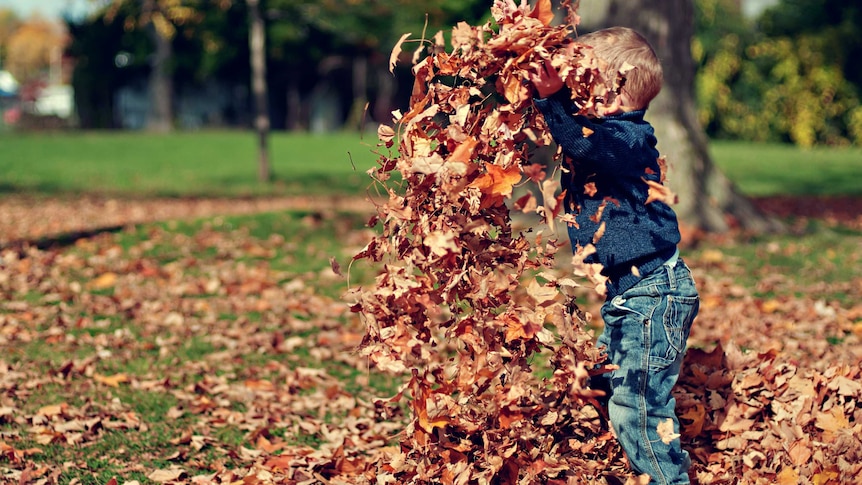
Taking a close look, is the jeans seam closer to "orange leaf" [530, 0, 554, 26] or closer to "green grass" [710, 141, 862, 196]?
"orange leaf" [530, 0, 554, 26]

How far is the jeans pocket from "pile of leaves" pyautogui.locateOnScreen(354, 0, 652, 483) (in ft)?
0.67

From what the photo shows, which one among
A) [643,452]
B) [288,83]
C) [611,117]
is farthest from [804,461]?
[288,83]

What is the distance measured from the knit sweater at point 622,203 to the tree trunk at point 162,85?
40654 millimetres

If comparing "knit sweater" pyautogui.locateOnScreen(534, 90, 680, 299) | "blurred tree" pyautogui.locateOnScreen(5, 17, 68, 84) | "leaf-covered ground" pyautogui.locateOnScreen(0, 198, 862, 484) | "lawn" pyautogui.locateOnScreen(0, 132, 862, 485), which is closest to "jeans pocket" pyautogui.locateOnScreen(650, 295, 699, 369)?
"knit sweater" pyautogui.locateOnScreen(534, 90, 680, 299)

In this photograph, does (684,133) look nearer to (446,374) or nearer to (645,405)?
(446,374)

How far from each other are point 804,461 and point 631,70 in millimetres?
1648

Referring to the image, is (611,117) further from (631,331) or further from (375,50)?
(375,50)

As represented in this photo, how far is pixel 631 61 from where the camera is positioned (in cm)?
298

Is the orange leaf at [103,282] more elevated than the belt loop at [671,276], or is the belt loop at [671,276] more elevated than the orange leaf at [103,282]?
the belt loop at [671,276]

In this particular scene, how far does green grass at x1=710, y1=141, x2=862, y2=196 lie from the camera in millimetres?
15828

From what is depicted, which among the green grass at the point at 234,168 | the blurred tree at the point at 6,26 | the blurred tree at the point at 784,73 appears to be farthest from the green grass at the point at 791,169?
the blurred tree at the point at 6,26

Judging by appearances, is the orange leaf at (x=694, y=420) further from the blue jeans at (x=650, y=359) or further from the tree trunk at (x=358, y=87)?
the tree trunk at (x=358, y=87)

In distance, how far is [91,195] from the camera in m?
14.4

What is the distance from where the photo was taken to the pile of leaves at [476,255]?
2.83m
